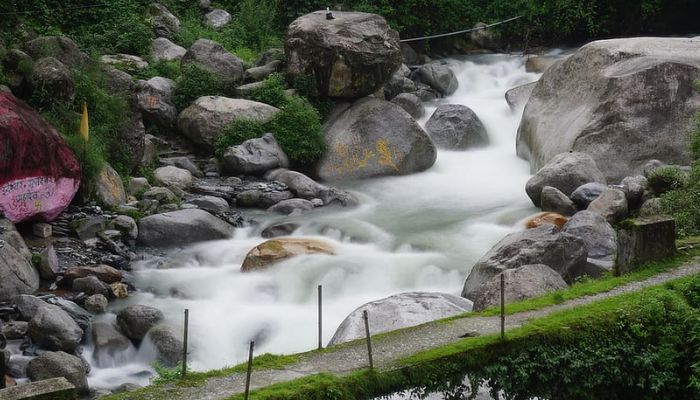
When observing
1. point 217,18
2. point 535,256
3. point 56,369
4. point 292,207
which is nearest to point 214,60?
point 217,18

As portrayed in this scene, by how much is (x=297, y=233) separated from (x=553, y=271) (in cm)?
799

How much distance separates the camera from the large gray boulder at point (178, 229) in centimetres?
2012

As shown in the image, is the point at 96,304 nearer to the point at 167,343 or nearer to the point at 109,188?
the point at 167,343

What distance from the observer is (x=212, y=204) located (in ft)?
73.8

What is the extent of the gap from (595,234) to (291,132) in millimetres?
11678

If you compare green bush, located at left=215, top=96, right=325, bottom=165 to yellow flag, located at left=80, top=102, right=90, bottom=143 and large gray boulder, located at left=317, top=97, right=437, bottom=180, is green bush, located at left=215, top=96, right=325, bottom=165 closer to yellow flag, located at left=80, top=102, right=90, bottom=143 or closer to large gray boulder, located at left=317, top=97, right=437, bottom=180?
large gray boulder, located at left=317, top=97, right=437, bottom=180

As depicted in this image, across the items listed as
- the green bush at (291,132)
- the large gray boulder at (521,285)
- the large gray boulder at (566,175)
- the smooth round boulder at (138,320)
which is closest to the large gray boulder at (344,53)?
the green bush at (291,132)

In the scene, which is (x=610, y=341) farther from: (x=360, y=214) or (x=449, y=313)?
(x=360, y=214)

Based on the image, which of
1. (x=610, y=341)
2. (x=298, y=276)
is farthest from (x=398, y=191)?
(x=610, y=341)

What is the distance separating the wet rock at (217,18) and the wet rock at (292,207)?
15.6 m

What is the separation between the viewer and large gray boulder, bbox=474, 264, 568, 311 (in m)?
13.5

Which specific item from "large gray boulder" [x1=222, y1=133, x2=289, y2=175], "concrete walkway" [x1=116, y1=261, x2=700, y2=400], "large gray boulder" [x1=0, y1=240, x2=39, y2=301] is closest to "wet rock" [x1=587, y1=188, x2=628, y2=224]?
"concrete walkway" [x1=116, y1=261, x2=700, y2=400]

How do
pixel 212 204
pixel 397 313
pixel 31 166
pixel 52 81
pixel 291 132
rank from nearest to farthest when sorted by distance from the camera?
pixel 397 313 → pixel 31 166 → pixel 52 81 → pixel 212 204 → pixel 291 132

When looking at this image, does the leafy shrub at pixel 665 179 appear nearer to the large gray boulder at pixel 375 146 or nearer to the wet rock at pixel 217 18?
the large gray boulder at pixel 375 146
